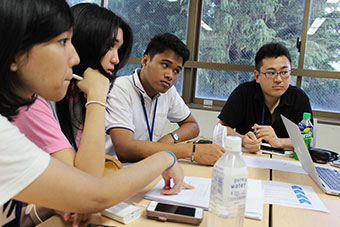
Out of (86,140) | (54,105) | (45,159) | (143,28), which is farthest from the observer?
(143,28)

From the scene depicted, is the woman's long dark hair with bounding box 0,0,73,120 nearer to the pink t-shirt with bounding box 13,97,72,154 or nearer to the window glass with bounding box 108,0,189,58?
the pink t-shirt with bounding box 13,97,72,154

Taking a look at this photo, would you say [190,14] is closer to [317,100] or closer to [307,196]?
[317,100]

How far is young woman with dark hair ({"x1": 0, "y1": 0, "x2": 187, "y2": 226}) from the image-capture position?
660mm

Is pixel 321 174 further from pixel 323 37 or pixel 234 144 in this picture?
pixel 323 37

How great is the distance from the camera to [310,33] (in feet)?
11.3

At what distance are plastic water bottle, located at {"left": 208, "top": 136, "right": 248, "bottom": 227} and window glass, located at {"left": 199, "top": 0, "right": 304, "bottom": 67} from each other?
306 centimetres

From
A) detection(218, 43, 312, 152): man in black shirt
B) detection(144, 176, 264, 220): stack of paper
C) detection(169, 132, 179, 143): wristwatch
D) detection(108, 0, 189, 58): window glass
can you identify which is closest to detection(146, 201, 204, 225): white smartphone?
detection(144, 176, 264, 220): stack of paper

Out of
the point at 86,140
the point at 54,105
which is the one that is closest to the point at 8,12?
the point at 86,140

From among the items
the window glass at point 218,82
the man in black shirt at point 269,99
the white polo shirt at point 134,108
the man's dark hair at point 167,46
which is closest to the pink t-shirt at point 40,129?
the white polo shirt at point 134,108

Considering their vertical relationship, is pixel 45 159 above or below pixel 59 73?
below

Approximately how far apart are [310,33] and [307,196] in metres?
2.80

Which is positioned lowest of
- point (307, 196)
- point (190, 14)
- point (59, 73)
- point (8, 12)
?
point (307, 196)

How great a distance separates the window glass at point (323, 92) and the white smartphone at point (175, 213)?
3089 millimetres

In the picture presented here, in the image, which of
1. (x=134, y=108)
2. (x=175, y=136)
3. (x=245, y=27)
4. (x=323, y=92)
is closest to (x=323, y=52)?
Result: (x=323, y=92)
